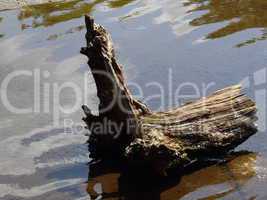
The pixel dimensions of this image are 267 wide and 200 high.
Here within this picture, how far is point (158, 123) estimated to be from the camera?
6.92 metres

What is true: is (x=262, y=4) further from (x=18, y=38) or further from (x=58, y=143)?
(x=58, y=143)

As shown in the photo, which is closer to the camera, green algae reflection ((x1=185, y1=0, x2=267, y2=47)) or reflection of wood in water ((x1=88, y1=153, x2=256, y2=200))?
reflection of wood in water ((x1=88, y1=153, x2=256, y2=200))

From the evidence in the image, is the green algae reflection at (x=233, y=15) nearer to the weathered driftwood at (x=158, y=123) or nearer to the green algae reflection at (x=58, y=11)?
the green algae reflection at (x=58, y=11)

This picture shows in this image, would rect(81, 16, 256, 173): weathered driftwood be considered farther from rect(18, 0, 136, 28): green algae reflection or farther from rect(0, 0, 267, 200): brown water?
rect(18, 0, 136, 28): green algae reflection

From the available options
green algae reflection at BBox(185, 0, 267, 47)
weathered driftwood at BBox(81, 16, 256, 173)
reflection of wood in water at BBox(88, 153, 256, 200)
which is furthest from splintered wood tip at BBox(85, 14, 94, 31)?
green algae reflection at BBox(185, 0, 267, 47)

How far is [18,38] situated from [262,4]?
6.05 metres

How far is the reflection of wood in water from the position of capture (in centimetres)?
652

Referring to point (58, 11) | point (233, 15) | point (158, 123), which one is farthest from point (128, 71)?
point (58, 11)

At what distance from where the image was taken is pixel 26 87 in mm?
10125

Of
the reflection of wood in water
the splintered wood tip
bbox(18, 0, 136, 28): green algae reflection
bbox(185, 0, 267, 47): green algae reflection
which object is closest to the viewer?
the reflection of wood in water

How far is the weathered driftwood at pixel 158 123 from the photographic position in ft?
21.6

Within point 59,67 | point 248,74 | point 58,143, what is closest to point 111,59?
point 58,143

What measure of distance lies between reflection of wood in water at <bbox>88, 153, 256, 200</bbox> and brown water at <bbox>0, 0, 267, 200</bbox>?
0.04 feet

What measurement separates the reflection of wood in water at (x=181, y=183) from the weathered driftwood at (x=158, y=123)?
0.22m
